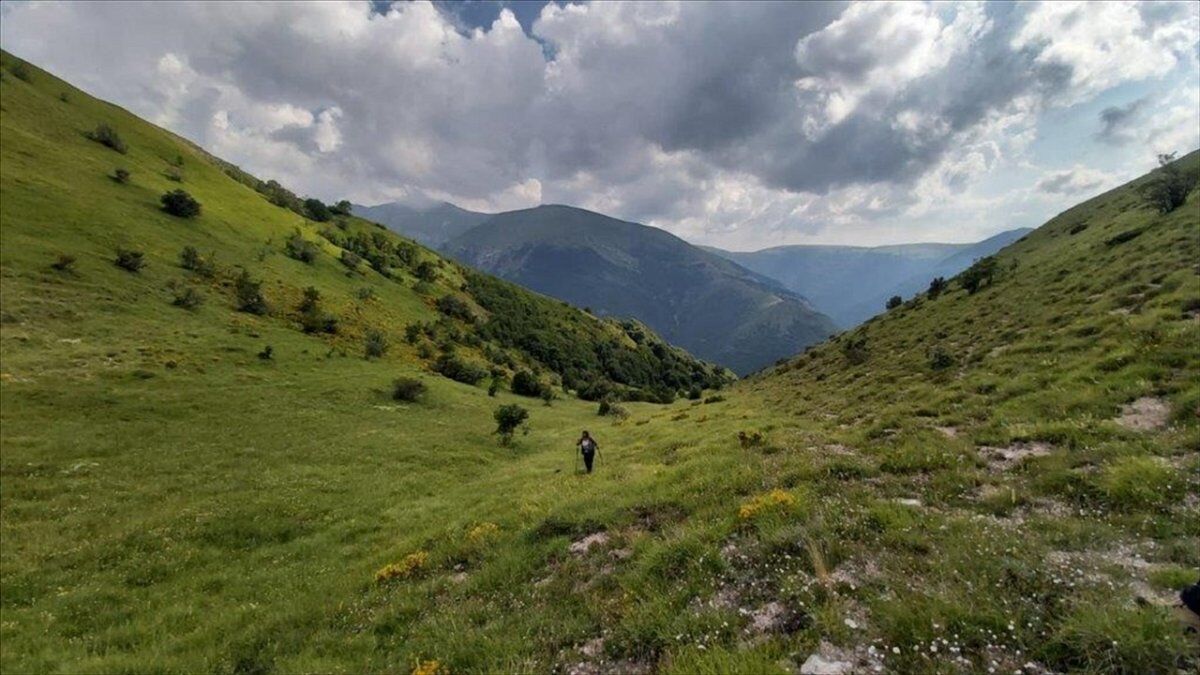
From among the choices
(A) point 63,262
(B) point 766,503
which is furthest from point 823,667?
(A) point 63,262

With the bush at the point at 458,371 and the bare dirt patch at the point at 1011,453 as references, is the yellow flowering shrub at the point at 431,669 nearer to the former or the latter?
the bare dirt patch at the point at 1011,453

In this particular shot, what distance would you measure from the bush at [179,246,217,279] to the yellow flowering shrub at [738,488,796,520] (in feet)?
245

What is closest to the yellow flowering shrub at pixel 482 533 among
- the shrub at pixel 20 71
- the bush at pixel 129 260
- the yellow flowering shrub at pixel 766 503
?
the yellow flowering shrub at pixel 766 503

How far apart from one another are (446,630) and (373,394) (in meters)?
43.3

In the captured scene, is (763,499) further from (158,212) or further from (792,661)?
(158,212)

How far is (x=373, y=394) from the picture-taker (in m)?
47.8

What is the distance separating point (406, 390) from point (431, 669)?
45.2m

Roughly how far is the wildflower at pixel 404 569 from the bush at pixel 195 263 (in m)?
67.8

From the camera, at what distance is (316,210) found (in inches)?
5664

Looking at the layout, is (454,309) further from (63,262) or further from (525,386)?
(63,262)

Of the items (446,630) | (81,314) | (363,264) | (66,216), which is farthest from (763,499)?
(363,264)

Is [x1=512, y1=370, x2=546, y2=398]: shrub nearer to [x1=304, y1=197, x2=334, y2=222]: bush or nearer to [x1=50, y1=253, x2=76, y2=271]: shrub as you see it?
[x1=50, y1=253, x2=76, y2=271]: shrub

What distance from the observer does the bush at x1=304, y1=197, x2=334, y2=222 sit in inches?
5599

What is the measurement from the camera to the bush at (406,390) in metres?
49.3
